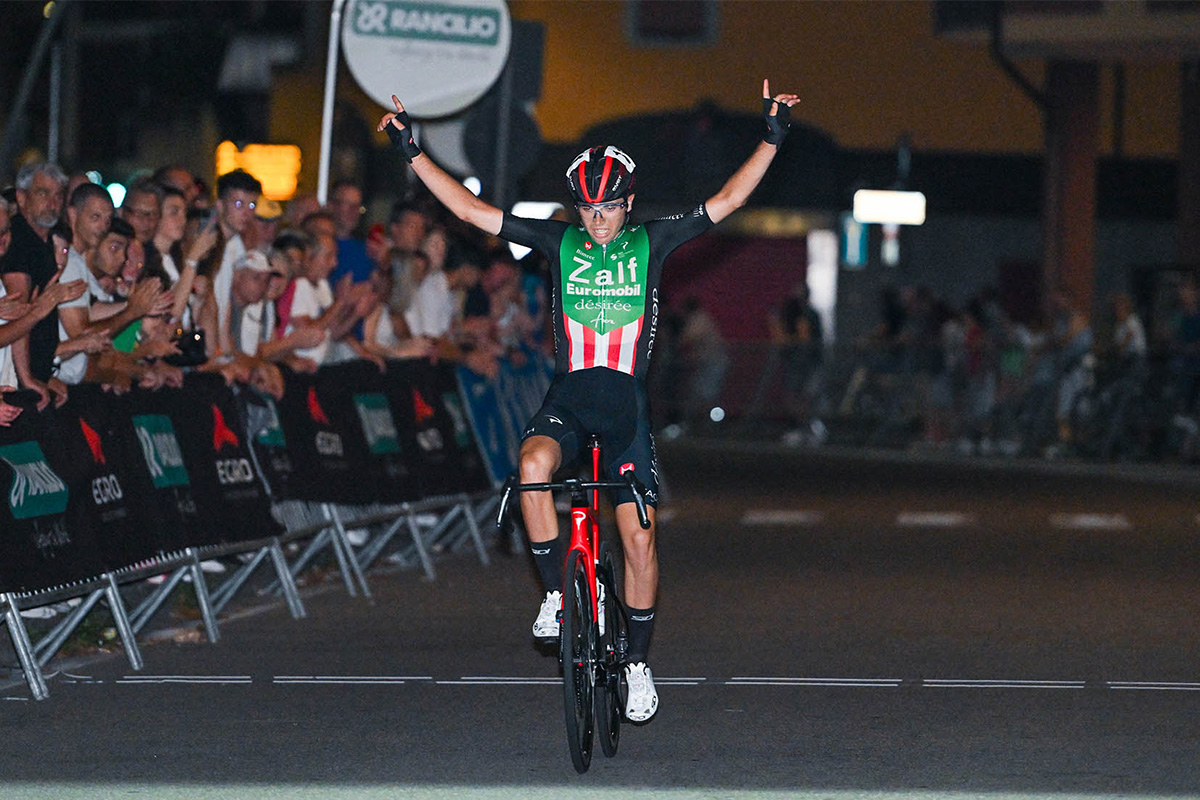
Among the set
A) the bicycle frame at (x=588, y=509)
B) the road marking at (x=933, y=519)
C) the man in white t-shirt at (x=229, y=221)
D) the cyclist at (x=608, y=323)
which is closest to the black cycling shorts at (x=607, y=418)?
the cyclist at (x=608, y=323)

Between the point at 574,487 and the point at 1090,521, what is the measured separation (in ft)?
36.4

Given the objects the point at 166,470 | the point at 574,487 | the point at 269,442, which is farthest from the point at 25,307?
the point at 574,487

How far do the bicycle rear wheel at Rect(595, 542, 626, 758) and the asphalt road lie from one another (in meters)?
0.11

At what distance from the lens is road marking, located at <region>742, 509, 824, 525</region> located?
58.7 feet

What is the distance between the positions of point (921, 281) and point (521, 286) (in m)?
20.6

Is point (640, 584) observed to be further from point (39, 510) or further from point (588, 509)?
point (39, 510)

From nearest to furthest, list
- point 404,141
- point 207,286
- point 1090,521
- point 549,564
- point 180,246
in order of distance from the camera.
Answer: point 549,564 → point 404,141 → point 207,286 → point 180,246 → point 1090,521

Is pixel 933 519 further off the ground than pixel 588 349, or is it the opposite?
pixel 588 349

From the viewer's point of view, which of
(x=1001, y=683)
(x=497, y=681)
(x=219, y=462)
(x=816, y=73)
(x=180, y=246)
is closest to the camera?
(x=1001, y=683)

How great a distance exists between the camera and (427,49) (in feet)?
53.4

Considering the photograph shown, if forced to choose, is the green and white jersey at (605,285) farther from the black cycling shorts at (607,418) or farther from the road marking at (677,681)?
the road marking at (677,681)

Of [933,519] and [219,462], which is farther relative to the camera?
[933,519]

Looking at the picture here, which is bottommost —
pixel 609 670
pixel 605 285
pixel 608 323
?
pixel 609 670

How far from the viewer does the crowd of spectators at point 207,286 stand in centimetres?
1035
